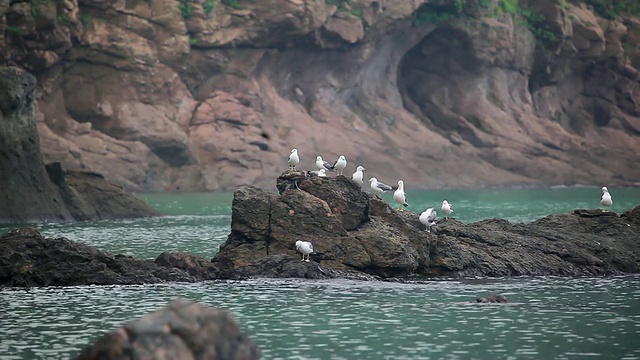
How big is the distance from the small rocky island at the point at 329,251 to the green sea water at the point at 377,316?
687mm

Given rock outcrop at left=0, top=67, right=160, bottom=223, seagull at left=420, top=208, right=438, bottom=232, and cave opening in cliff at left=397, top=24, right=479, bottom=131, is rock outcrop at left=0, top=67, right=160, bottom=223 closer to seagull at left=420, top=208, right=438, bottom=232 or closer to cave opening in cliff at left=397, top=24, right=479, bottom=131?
seagull at left=420, top=208, right=438, bottom=232

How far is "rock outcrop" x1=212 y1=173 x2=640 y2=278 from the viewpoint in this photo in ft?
101

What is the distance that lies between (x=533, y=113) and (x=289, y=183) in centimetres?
6481

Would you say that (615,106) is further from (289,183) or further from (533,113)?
(289,183)

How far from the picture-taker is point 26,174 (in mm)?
47125

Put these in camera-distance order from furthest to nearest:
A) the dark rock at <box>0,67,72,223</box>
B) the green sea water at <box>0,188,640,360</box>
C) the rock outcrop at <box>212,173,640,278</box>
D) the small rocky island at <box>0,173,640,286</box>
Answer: the dark rock at <box>0,67,72,223</box> → the rock outcrop at <box>212,173,640,278</box> → the small rocky island at <box>0,173,640,286</box> → the green sea water at <box>0,188,640,360</box>

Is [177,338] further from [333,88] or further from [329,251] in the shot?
[333,88]

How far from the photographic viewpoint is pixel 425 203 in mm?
65062

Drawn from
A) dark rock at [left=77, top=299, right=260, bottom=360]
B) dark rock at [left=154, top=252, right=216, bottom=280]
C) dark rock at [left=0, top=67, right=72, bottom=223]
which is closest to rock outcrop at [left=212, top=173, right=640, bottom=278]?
dark rock at [left=154, top=252, right=216, bottom=280]

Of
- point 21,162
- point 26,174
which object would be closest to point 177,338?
point 21,162

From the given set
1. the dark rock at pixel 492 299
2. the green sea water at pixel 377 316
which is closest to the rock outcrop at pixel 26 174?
the green sea water at pixel 377 316

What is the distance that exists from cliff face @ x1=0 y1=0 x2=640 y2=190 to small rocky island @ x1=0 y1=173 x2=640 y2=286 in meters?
28.0

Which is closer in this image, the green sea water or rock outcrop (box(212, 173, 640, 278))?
the green sea water

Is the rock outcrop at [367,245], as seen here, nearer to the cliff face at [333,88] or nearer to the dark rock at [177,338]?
the dark rock at [177,338]
